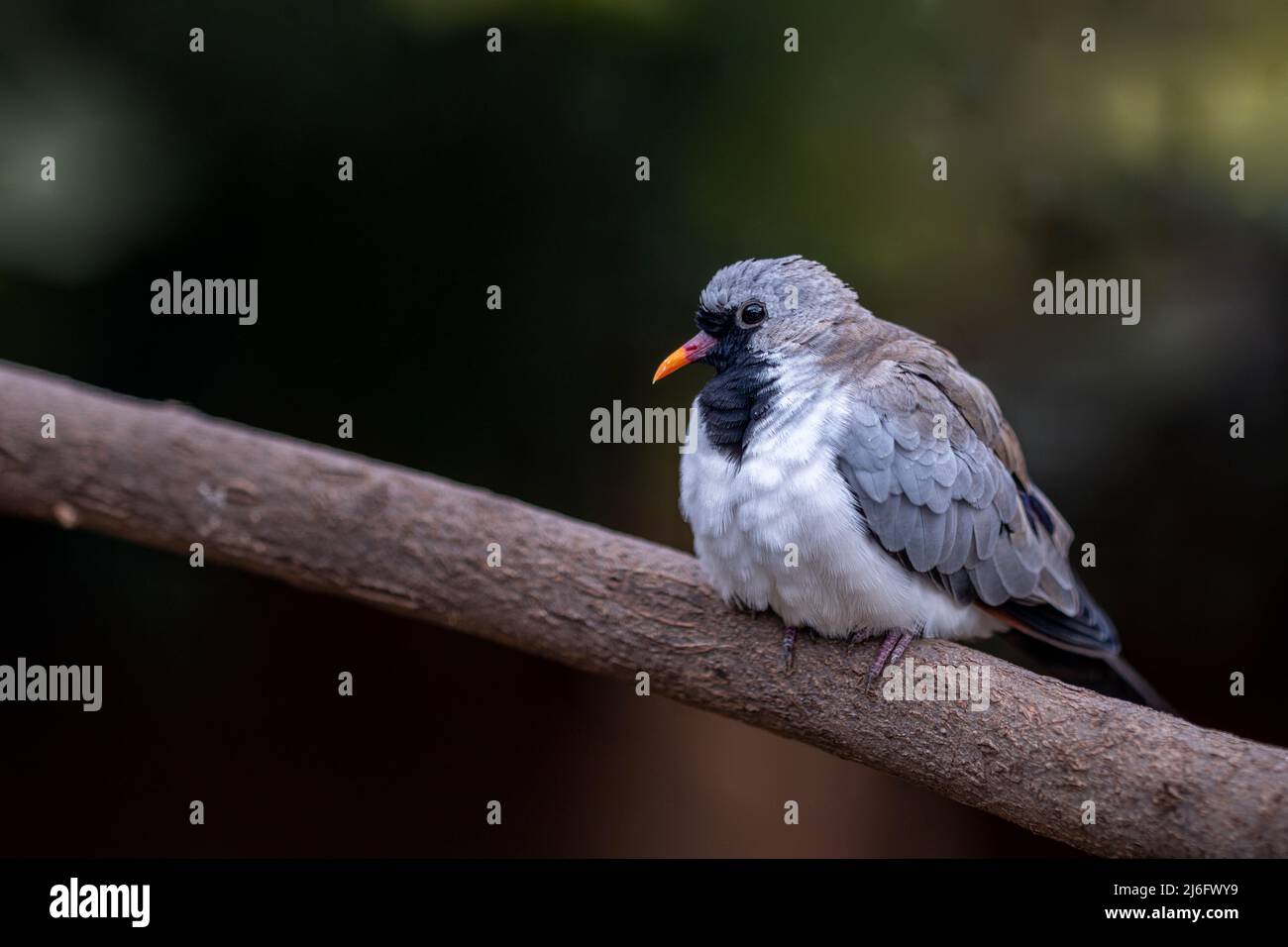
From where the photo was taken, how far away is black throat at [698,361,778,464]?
7.64ft

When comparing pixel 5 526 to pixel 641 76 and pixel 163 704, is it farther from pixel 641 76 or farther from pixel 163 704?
pixel 641 76

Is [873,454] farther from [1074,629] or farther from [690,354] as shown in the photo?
[1074,629]

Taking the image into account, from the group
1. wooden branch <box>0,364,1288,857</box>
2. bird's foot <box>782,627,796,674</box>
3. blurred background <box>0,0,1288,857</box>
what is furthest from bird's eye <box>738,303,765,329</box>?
blurred background <box>0,0,1288,857</box>

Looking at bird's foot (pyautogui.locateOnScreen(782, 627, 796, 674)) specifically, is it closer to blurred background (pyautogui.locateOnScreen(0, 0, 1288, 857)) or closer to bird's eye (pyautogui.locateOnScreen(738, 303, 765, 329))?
bird's eye (pyautogui.locateOnScreen(738, 303, 765, 329))

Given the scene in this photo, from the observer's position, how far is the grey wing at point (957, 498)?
2.27m

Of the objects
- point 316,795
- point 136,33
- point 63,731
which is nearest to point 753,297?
point 136,33

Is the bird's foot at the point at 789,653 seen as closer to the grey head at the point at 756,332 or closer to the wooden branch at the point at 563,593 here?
the wooden branch at the point at 563,593

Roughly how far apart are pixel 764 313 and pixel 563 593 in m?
0.81

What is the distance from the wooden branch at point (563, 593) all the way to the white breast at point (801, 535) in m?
0.11

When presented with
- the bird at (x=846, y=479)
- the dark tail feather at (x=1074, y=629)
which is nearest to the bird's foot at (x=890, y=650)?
the bird at (x=846, y=479)

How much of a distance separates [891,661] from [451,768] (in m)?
2.10

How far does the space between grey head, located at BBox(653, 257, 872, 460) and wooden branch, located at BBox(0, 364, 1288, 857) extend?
42cm

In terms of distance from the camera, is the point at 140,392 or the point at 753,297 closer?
the point at 753,297

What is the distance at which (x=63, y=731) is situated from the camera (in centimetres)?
353
